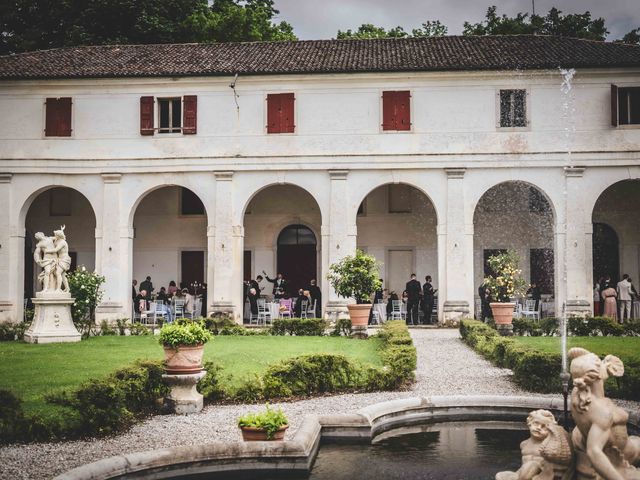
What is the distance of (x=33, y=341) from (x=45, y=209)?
12.4 metres

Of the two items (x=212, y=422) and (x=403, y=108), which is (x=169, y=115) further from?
(x=212, y=422)

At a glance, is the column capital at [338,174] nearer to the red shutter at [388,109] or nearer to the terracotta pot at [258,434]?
the red shutter at [388,109]

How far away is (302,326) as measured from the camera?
71.1ft

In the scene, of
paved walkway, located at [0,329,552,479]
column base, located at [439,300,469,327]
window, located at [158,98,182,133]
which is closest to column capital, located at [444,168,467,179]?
column base, located at [439,300,469,327]

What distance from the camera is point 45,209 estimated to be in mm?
29812

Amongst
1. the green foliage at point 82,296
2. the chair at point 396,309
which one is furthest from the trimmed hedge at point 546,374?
the chair at point 396,309

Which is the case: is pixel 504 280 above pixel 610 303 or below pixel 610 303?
above

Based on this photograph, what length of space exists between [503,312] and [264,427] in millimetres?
13395

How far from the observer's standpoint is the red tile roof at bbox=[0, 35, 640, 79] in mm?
25031

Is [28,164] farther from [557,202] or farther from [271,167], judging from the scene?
[557,202]

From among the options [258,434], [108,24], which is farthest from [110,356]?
[108,24]

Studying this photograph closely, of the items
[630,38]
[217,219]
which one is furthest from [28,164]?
[630,38]

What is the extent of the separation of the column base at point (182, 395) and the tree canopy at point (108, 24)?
2931 centimetres

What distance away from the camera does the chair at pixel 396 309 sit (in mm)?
25891
